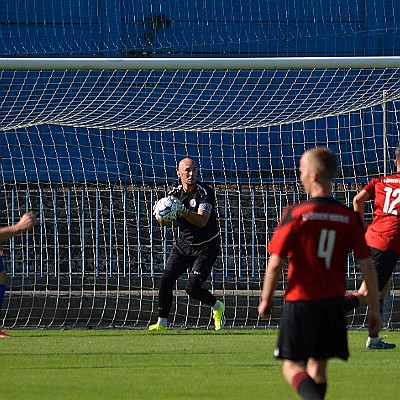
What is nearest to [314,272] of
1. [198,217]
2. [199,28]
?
[198,217]

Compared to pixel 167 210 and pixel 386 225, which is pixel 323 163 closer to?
pixel 386 225

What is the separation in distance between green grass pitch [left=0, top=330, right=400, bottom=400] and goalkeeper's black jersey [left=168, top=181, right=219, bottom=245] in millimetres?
1213

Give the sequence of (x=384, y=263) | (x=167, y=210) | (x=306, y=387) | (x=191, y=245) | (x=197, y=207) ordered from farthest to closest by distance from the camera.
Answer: (x=191, y=245)
(x=197, y=207)
(x=167, y=210)
(x=384, y=263)
(x=306, y=387)

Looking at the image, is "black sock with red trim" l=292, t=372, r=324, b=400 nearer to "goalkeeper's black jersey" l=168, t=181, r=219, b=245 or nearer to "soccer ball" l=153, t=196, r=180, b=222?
"soccer ball" l=153, t=196, r=180, b=222

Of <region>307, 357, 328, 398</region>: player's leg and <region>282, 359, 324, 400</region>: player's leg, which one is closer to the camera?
<region>282, 359, 324, 400</region>: player's leg

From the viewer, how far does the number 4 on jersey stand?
5844 mm

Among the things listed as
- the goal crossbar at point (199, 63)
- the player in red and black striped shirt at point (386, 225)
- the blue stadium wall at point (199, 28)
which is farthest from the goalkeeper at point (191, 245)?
the blue stadium wall at point (199, 28)

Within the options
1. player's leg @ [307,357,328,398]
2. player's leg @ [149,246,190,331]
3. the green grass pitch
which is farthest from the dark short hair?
player's leg @ [149,246,190,331]

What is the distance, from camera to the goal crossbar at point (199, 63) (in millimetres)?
11602

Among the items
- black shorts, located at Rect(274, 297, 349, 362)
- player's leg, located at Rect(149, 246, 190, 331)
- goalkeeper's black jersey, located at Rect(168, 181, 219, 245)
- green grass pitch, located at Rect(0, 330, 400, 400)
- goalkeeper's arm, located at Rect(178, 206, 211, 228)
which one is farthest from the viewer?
player's leg, located at Rect(149, 246, 190, 331)

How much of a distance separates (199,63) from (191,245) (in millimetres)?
2125

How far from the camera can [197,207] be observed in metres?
12.2

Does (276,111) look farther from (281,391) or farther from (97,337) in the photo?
(281,391)

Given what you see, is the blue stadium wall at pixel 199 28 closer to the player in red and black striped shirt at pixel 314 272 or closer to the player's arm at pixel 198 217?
the player's arm at pixel 198 217
